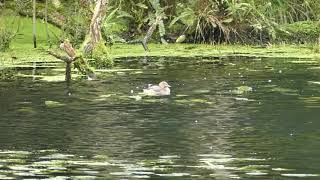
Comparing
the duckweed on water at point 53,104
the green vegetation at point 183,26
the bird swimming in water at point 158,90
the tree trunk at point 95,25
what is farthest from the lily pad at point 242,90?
the green vegetation at point 183,26

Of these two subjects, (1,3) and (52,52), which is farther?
(1,3)

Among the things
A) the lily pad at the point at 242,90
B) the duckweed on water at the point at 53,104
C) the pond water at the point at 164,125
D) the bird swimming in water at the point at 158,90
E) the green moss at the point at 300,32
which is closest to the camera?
the pond water at the point at 164,125

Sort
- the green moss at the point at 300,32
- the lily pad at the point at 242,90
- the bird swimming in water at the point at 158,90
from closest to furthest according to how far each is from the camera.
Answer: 1. the bird swimming in water at the point at 158,90
2. the lily pad at the point at 242,90
3. the green moss at the point at 300,32

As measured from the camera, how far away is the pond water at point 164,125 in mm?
12641

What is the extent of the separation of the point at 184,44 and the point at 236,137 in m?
21.2

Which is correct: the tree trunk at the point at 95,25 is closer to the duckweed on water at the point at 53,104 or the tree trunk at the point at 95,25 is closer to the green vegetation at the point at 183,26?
the green vegetation at the point at 183,26

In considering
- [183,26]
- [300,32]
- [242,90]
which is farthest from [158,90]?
[300,32]

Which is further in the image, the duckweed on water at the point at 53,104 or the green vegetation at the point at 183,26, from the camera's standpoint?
the green vegetation at the point at 183,26

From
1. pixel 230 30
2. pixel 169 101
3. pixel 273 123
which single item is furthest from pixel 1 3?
pixel 273 123

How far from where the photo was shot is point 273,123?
16812mm

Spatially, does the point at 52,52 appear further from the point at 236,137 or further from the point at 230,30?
the point at 230,30

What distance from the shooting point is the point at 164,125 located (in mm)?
16641

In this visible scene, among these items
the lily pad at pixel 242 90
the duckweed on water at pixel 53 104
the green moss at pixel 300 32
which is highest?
the green moss at pixel 300 32

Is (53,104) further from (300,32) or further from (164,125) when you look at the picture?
(300,32)
